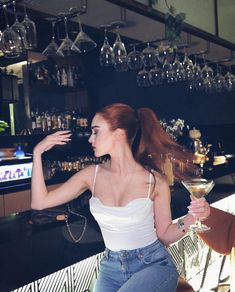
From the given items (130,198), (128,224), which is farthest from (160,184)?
(128,224)

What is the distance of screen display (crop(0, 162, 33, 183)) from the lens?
4.48 metres

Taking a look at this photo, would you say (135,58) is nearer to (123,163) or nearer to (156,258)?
(123,163)

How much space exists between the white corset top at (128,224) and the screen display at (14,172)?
2.86m

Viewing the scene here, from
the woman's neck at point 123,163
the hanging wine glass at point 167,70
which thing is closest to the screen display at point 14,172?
the hanging wine glass at point 167,70

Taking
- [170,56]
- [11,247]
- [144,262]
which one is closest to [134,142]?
[144,262]

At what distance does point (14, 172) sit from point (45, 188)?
107 inches

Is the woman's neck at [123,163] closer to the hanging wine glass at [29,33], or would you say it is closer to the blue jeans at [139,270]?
the blue jeans at [139,270]

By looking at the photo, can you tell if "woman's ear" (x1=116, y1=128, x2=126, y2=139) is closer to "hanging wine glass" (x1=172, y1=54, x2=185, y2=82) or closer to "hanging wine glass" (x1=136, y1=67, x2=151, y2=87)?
"hanging wine glass" (x1=172, y1=54, x2=185, y2=82)

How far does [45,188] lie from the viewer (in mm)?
1986

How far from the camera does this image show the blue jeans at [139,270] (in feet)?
5.43

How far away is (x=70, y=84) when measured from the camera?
5.30 meters

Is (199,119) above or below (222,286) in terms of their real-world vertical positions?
above

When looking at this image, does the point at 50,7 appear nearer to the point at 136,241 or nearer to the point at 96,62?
the point at 136,241

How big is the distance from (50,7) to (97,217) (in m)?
1.85
